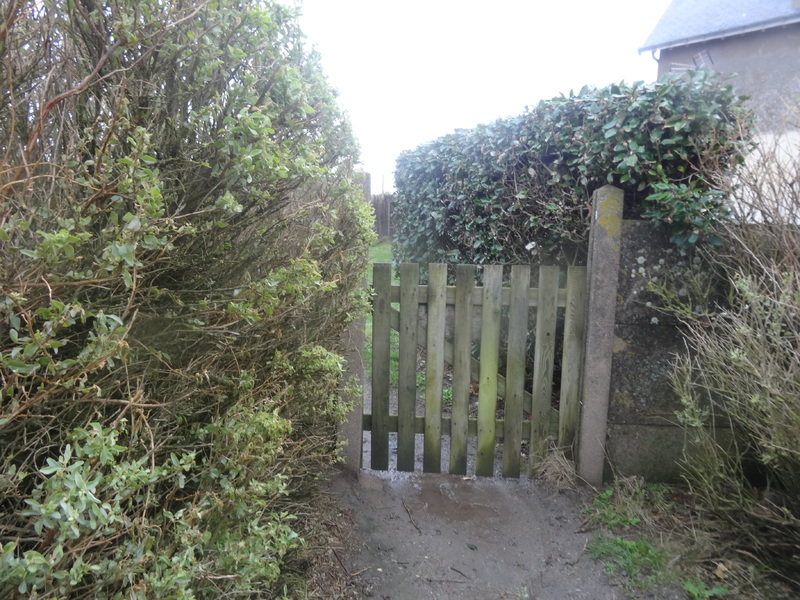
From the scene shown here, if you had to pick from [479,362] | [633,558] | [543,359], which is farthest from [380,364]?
[633,558]

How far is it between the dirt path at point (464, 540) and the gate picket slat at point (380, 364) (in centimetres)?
22

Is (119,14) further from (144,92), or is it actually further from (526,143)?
(526,143)

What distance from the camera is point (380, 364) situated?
3826 mm

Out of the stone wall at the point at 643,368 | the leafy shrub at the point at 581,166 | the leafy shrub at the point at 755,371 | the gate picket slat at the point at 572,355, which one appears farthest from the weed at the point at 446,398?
the leafy shrub at the point at 755,371

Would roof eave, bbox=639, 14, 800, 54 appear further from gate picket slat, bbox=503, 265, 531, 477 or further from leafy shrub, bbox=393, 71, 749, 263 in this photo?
gate picket slat, bbox=503, 265, 531, 477

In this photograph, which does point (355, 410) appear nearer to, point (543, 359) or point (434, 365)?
point (434, 365)

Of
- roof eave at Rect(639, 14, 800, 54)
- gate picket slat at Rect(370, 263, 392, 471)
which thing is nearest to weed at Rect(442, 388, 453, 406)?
gate picket slat at Rect(370, 263, 392, 471)

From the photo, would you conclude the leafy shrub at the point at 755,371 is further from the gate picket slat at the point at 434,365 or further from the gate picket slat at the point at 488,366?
the gate picket slat at the point at 434,365

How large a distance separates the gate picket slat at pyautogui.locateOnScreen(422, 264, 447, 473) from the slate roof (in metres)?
A: 12.2

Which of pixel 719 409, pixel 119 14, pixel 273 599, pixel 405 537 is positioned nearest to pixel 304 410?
pixel 273 599

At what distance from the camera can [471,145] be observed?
4.96 meters

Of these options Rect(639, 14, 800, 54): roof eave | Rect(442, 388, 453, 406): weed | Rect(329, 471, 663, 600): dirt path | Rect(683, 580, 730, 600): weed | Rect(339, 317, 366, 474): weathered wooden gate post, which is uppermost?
Rect(639, 14, 800, 54): roof eave

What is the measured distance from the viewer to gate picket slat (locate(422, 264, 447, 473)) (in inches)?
147

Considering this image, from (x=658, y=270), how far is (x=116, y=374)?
3298 millimetres
